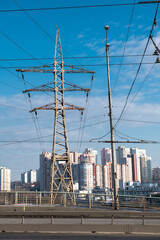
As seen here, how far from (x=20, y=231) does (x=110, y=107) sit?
513 inches

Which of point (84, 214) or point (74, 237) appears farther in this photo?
point (84, 214)

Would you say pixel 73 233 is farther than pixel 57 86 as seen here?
No

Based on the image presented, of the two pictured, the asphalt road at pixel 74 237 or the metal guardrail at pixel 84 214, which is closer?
the asphalt road at pixel 74 237

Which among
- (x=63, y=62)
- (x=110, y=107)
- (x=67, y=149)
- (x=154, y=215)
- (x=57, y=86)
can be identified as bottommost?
(x=154, y=215)

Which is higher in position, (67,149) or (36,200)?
(67,149)

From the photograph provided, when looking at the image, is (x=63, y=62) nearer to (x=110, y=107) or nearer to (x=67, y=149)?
(x=67, y=149)

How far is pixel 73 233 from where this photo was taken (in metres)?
14.0

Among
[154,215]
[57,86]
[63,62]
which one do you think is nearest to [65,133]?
[57,86]

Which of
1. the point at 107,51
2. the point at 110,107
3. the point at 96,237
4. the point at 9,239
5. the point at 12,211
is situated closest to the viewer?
the point at 9,239

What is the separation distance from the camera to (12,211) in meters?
20.9

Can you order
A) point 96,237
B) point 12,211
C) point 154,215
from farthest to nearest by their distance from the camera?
point 12,211
point 154,215
point 96,237

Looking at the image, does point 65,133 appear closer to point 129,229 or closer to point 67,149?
point 67,149

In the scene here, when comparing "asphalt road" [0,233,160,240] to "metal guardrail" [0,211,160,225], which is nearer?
"asphalt road" [0,233,160,240]

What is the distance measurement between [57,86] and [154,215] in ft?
63.9
